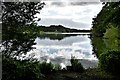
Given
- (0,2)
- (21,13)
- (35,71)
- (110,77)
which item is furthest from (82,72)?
(0,2)

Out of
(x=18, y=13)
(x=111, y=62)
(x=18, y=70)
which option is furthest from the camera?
(x=111, y=62)

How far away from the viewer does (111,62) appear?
266 inches

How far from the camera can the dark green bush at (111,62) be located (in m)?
6.65

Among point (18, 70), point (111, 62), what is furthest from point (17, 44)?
point (111, 62)

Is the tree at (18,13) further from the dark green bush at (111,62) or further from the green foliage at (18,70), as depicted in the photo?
the dark green bush at (111,62)

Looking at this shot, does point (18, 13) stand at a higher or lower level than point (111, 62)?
higher

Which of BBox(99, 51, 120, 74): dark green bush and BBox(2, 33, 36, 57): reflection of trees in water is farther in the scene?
BBox(99, 51, 120, 74): dark green bush

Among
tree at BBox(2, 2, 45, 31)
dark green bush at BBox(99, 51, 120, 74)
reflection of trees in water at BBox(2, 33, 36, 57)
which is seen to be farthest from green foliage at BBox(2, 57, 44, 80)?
dark green bush at BBox(99, 51, 120, 74)

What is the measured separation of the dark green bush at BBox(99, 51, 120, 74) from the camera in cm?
665

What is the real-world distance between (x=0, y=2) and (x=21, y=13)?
49 centimetres

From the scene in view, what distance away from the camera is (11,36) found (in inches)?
174

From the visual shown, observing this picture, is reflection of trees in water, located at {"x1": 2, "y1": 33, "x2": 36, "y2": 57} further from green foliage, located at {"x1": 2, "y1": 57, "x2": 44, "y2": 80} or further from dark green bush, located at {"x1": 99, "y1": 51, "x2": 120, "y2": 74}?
dark green bush, located at {"x1": 99, "y1": 51, "x2": 120, "y2": 74}

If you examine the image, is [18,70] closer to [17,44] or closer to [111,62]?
[17,44]

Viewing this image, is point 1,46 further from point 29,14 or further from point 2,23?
point 29,14
